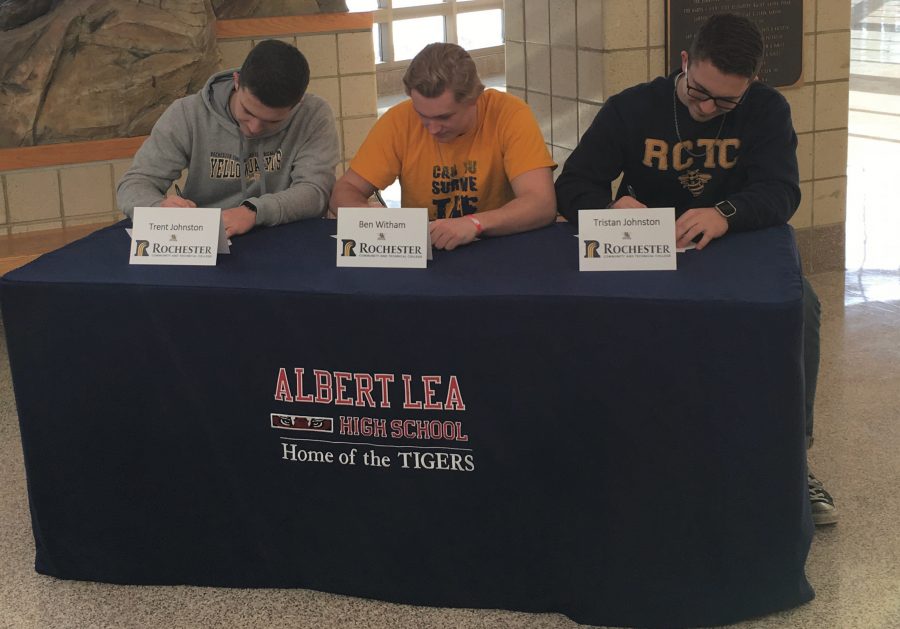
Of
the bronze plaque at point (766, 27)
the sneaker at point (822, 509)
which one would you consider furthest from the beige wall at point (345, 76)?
the sneaker at point (822, 509)

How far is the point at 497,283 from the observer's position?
1923mm

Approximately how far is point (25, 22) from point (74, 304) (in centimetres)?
215

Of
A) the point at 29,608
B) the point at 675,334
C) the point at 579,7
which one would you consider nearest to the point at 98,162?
the point at 579,7

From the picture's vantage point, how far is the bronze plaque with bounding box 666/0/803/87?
11.5 ft

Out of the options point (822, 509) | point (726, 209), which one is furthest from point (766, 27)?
point (822, 509)

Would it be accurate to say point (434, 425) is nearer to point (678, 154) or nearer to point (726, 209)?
point (726, 209)

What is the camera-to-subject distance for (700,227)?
2.07 m

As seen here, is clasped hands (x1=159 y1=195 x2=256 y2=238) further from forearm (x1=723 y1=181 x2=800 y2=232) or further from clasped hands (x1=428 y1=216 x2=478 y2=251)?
forearm (x1=723 y1=181 x2=800 y2=232)

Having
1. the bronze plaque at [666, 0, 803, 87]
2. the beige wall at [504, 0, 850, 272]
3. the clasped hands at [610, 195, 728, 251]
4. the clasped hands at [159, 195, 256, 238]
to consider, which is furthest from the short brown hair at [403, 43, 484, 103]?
the bronze plaque at [666, 0, 803, 87]

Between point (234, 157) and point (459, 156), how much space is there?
0.55m

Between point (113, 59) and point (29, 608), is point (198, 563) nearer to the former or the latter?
point (29, 608)

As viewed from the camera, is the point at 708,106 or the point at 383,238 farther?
the point at 708,106

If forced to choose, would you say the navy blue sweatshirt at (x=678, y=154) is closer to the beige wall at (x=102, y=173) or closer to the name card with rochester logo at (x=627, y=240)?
the name card with rochester logo at (x=627, y=240)

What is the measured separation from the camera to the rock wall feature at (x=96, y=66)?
3676 mm
